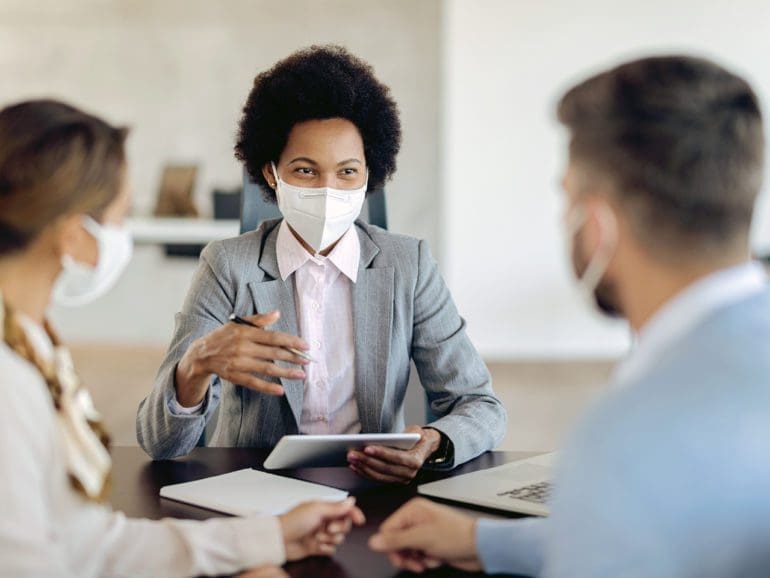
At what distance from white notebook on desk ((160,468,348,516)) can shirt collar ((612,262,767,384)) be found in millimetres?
640

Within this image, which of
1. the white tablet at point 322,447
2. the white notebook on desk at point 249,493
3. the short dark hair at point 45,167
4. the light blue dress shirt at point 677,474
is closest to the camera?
the light blue dress shirt at point 677,474

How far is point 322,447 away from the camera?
1.70 m

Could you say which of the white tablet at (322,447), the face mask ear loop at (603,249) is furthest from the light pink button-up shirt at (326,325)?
the face mask ear loop at (603,249)

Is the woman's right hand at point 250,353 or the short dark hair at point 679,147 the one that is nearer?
the short dark hair at point 679,147

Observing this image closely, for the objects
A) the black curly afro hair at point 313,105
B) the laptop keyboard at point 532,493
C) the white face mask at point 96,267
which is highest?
the black curly afro hair at point 313,105

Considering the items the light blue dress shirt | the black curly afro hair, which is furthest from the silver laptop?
the black curly afro hair

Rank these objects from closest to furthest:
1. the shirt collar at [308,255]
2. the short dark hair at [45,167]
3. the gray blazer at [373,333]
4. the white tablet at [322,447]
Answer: the short dark hair at [45,167]
the white tablet at [322,447]
the gray blazer at [373,333]
the shirt collar at [308,255]

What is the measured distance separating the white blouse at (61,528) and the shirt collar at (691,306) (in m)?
0.55

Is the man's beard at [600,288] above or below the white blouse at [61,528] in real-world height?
above

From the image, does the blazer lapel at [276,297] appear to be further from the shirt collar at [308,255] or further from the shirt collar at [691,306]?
the shirt collar at [691,306]

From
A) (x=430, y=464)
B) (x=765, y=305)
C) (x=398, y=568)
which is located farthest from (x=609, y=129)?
(x=430, y=464)

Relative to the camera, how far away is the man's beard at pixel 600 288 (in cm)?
115

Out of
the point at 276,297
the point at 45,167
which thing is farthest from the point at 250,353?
the point at 45,167

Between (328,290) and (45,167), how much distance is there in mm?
1095
